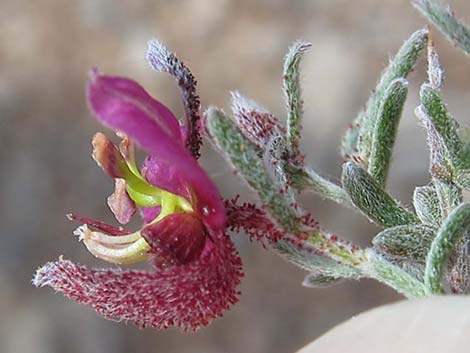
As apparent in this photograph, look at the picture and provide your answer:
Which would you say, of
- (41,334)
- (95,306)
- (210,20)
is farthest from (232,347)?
(95,306)

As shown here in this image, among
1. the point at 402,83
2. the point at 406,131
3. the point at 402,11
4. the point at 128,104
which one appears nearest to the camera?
the point at 128,104

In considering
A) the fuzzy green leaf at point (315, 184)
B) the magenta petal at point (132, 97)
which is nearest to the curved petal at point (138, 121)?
the magenta petal at point (132, 97)

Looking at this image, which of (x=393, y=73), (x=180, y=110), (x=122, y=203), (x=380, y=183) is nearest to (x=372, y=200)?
(x=380, y=183)

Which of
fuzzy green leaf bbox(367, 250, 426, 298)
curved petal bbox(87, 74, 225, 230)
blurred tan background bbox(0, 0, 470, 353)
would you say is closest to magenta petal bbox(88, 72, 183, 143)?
curved petal bbox(87, 74, 225, 230)

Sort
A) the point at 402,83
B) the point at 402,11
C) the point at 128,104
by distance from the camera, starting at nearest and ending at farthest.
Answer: the point at 128,104, the point at 402,83, the point at 402,11

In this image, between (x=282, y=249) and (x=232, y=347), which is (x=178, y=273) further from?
(x=232, y=347)

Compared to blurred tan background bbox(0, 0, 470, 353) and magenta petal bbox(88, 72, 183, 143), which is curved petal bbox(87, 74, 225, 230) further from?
blurred tan background bbox(0, 0, 470, 353)
